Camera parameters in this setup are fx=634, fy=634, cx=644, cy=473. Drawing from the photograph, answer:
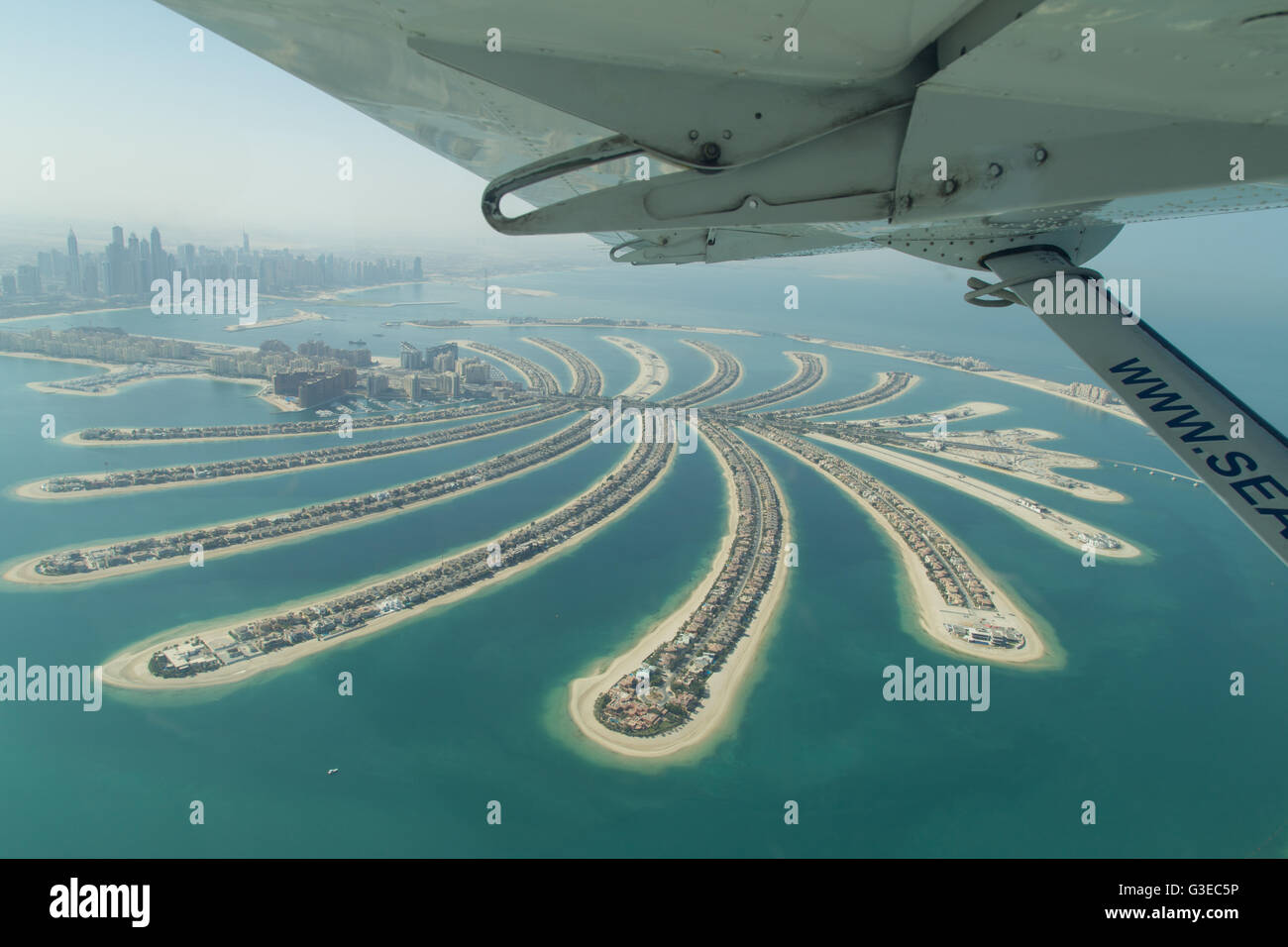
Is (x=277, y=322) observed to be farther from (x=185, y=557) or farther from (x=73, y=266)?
(x=185, y=557)

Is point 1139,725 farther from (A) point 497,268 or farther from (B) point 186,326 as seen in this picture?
(A) point 497,268

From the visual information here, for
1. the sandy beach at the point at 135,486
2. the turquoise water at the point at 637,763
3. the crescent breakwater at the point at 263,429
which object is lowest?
the turquoise water at the point at 637,763

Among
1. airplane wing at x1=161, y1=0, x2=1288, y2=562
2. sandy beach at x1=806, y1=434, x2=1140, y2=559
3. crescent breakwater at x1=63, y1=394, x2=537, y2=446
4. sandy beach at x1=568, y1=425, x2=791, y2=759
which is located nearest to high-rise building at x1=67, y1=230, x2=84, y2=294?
Answer: crescent breakwater at x1=63, y1=394, x2=537, y2=446

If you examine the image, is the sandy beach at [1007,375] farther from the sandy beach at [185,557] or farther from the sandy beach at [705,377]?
the sandy beach at [185,557]

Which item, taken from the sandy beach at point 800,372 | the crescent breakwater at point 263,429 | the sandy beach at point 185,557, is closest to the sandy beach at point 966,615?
the sandy beach at point 185,557

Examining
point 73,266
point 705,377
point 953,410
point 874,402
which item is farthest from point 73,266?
point 953,410
